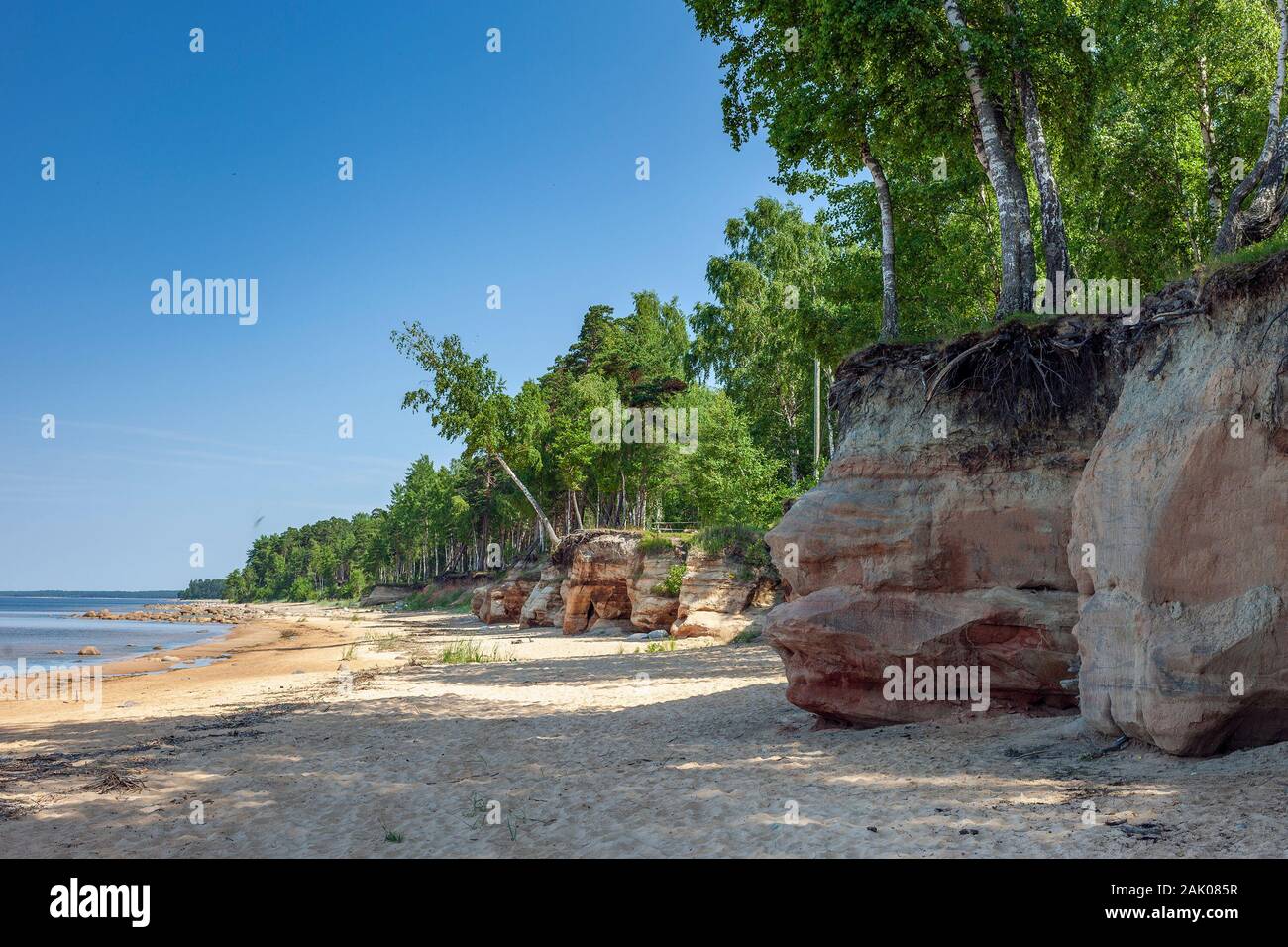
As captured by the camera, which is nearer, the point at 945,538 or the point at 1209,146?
the point at 945,538

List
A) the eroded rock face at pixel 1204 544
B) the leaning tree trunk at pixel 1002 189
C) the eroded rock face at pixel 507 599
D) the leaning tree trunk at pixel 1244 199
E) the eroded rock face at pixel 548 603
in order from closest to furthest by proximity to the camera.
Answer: the eroded rock face at pixel 1204 544
the leaning tree trunk at pixel 1244 199
the leaning tree trunk at pixel 1002 189
the eroded rock face at pixel 548 603
the eroded rock face at pixel 507 599

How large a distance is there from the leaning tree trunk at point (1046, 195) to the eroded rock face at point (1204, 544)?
467 centimetres

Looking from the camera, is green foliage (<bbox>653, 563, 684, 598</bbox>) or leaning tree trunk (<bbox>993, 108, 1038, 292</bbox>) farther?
green foliage (<bbox>653, 563, 684, 598</bbox>)

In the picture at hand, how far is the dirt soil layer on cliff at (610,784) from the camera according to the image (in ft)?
19.4

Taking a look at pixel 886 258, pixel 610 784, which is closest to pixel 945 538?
pixel 610 784

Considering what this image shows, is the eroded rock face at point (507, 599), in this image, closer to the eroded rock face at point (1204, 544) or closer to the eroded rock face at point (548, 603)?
Answer: the eroded rock face at point (548, 603)

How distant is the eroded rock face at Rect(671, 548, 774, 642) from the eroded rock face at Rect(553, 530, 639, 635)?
5611mm

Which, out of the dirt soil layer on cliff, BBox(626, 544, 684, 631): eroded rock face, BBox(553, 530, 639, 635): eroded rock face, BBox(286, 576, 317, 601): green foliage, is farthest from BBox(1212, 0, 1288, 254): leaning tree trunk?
BBox(286, 576, 317, 601): green foliage

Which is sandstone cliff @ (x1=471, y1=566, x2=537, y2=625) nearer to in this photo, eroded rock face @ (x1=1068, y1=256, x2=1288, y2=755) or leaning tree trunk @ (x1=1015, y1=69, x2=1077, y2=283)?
leaning tree trunk @ (x1=1015, y1=69, x2=1077, y2=283)

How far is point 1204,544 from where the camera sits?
22.9ft

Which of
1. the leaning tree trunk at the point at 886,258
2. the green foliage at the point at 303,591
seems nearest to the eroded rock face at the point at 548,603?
the leaning tree trunk at the point at 886,258

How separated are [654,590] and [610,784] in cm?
2126

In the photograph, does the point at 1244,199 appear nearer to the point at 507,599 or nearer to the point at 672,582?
the point at 672,582

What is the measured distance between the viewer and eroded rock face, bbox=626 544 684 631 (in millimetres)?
29016
